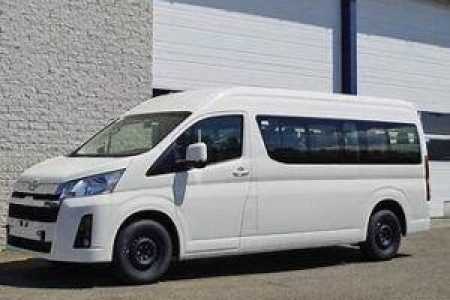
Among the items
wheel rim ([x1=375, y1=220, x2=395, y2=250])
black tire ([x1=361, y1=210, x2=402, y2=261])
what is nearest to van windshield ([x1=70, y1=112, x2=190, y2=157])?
black tire ([x1=361, y1=210, x2=402, y2=261])

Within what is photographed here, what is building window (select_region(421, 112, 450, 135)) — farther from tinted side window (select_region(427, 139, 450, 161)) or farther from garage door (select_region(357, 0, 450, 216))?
tinted side window (select_region(427, 139, 450, 161))

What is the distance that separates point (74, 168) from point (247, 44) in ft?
27.7

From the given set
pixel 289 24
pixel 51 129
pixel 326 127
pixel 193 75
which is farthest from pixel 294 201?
pixel 289 24

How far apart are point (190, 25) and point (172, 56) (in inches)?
31.9

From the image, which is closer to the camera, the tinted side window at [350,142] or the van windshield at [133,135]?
the van windshield at [133,135]

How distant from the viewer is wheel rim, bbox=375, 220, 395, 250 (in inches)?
479

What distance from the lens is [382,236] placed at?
12.2 meters

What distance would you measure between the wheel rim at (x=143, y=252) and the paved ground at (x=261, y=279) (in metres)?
0.28

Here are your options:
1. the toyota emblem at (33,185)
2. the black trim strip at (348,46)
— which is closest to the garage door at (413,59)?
the black trim strip at (348,46)

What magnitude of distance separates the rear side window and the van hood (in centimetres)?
224

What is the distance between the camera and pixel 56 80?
46.1 feet

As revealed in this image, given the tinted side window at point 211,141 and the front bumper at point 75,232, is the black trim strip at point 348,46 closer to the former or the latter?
the tinted side window at point 211,141

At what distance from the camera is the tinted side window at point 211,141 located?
977 cm

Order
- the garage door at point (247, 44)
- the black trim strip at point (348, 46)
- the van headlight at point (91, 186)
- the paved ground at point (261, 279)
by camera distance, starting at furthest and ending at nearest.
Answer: the black trim strip at point (348, 46) < the garage door at point (247, 44) < the van headlight at point (91, 186) < the paved ground at point (261, 279)
